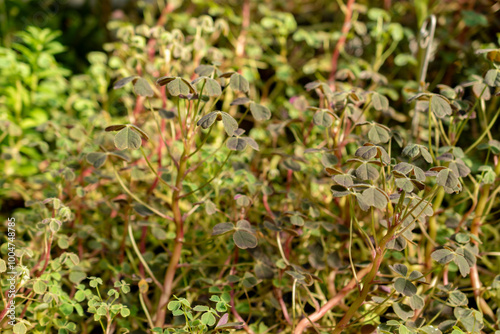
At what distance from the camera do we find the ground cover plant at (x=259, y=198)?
92 cm

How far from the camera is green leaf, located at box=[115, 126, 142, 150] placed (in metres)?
0.88

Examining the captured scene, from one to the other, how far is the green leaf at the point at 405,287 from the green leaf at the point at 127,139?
60 cm

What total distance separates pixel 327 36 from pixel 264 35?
12.0 inches

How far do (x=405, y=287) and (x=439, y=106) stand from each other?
0.40 m

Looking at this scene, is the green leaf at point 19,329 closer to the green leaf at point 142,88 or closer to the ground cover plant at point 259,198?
the ground cover plant at point 259,198

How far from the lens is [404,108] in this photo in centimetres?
178

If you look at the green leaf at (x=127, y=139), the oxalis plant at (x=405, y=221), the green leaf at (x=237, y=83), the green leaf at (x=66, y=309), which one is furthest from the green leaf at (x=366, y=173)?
the green leaf at (x=66, y=309)

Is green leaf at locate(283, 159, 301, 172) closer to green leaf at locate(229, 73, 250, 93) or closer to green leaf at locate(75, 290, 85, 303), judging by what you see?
green leaf at locate(229, 73, 250, 93)

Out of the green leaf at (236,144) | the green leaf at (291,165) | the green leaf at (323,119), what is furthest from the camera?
the green leaf at (291,165)

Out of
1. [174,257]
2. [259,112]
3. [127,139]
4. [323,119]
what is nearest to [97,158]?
[127,139]

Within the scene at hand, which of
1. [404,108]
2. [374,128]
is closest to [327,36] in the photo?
[404,108]

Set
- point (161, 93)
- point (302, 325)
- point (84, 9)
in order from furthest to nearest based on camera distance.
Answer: point (84, 9), point (161, 93), point (302, 325)

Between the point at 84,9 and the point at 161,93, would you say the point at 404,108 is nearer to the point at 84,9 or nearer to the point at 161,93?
the point at 161,93

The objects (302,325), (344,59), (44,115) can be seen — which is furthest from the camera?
(344,59)
